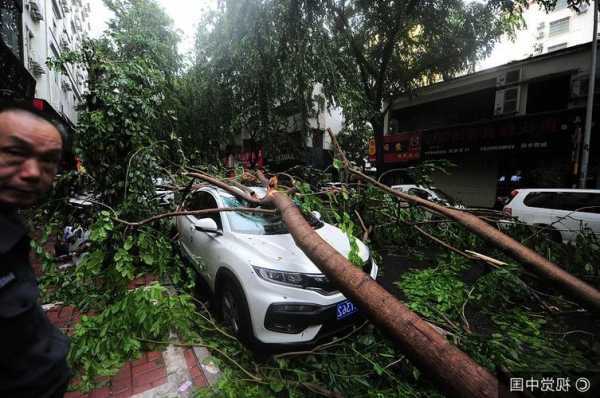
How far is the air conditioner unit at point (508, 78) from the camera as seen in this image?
1234cm

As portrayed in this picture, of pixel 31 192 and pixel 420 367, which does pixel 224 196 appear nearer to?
pixel 31 192

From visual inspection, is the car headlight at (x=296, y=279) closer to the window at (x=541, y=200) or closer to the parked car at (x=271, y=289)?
the parked car at (x=271, y=289)

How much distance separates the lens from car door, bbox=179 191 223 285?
3366 millimetres

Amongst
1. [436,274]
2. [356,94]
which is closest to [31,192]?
[436,274]

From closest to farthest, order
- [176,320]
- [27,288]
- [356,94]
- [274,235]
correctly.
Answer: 1. [27,288]
2. [176,320]
3. [274,235]
4. [356,94]

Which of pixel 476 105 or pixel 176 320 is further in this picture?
pixel 476 105

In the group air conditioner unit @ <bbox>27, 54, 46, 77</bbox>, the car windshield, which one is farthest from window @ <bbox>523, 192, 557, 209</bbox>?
air conditioner unit @ <bbox>27, 54, 46, 77</bbox>


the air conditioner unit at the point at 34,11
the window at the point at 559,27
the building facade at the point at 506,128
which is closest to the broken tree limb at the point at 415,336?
the building facade at the point at 506,128

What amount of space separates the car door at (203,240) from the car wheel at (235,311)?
353 mm

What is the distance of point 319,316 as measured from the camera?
2531 millimetres

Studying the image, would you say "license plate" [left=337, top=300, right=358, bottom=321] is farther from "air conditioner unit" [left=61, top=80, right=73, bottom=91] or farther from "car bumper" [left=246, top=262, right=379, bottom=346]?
"air conditioner unit" [left=61, top=80, right=73, bottom=91]

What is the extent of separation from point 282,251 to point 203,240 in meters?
1.38

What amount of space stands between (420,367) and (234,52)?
6.99 metres

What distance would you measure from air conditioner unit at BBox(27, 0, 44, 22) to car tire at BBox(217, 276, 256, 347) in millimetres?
14690
